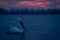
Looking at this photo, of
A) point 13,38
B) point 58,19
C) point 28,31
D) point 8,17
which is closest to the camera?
point 13,38

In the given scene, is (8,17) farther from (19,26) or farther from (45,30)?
(45,30)

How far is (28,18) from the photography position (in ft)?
14.5

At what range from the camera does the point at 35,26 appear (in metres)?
4.25

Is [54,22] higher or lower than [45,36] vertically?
higher

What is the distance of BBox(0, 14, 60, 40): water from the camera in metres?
3.71

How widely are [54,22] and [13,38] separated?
999 millimetres

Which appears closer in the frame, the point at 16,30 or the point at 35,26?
the point at 16,30

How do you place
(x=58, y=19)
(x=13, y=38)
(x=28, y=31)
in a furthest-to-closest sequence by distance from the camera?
1. (x=58, y=19)
2. (x=28, y=31)
3. (x=13, y=38)

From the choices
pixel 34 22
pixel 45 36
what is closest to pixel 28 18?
pixel 34 22

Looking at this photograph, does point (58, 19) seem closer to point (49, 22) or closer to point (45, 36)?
point (49, 22)

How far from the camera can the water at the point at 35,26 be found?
3708mm

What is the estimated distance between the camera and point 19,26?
4.16m

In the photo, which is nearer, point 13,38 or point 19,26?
point 13,38

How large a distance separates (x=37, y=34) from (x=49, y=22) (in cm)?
67
